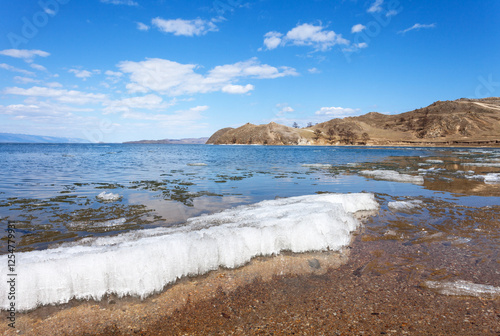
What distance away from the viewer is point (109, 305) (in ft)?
10.2

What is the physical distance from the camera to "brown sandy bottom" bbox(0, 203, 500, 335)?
2707 millimetres

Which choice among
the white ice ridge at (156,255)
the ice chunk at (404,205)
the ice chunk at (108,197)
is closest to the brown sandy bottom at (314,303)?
the white ice ridge at (156,255)

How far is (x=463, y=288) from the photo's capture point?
11.2ft

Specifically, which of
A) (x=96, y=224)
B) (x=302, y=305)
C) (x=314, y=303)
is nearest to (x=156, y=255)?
(x=302, y=305)

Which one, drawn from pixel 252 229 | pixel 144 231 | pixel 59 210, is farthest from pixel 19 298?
pixel 59 210

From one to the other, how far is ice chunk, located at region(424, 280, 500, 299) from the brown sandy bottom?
9 cm

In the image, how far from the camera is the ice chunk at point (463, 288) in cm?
328

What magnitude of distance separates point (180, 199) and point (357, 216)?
575cm

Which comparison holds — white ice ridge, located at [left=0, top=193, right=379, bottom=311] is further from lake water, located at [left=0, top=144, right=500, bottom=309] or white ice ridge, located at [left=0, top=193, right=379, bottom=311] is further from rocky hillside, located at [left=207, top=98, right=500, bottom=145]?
rocky hillside, located at [left=207, top=98, right=500, bottom=145]

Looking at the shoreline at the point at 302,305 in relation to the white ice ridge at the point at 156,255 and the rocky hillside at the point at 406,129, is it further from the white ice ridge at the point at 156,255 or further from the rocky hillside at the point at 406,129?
the rocky hillside at the point at 406,129

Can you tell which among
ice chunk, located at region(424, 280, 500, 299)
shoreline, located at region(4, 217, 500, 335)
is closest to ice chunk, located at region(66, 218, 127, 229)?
shoreline, located at region(4, 217, 500, 335)

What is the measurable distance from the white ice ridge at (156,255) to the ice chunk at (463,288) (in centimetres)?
161

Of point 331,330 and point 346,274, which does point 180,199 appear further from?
point 331,330

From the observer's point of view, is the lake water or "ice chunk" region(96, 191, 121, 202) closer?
the lake water
